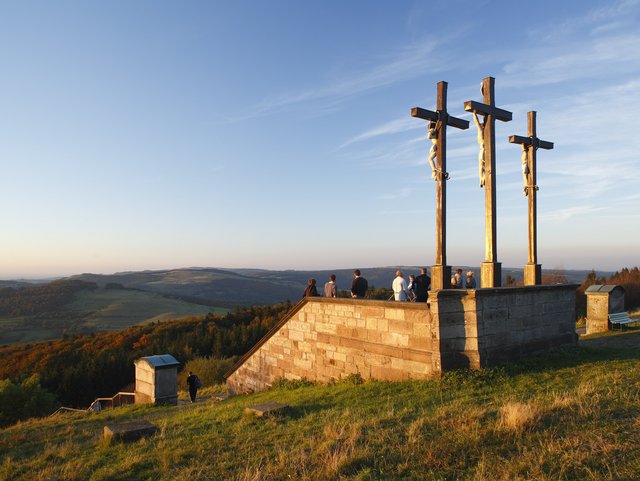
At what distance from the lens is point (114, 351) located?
1298 inches

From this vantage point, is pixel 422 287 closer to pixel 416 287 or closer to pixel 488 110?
pixel 416 287

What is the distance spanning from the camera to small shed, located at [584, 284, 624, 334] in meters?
16.1

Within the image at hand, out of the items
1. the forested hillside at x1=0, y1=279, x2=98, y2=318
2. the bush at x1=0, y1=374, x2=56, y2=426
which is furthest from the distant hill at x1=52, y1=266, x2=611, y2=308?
the bush at x1=0, y1=374, x2=56, y2=426

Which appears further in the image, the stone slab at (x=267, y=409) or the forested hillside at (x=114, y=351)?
the forested hillside at (x=114, y=351)

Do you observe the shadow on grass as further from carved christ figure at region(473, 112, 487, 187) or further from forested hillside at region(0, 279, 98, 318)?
forested hillside at region(0, 279, 98, 318)

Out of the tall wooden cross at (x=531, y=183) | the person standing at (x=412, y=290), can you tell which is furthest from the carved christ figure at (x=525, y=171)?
the person standing at (x=412, y=290)

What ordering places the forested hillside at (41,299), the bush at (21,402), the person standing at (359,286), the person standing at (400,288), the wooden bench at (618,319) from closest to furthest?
the person standing at (400,288) → the person standing at (359,286) → the wooden bench at (618,319) → the bush at (21,402) → the forested hillside at (41,299)

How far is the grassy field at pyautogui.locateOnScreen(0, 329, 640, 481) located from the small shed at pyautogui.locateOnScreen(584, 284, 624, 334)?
781 centimetres

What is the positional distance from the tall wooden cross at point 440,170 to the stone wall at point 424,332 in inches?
27.9

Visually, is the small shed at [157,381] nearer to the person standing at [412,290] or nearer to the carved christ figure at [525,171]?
the person standing at [412,290]

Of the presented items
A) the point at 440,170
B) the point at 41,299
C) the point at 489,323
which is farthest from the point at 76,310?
the point at 489,323

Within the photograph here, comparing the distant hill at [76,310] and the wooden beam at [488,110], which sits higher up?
the wooden beam at [488,110]

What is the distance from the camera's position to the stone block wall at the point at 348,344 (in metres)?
9.84

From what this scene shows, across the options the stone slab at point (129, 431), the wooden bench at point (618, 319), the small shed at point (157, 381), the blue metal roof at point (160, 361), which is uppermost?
the wooden bench at point (618, 319)
